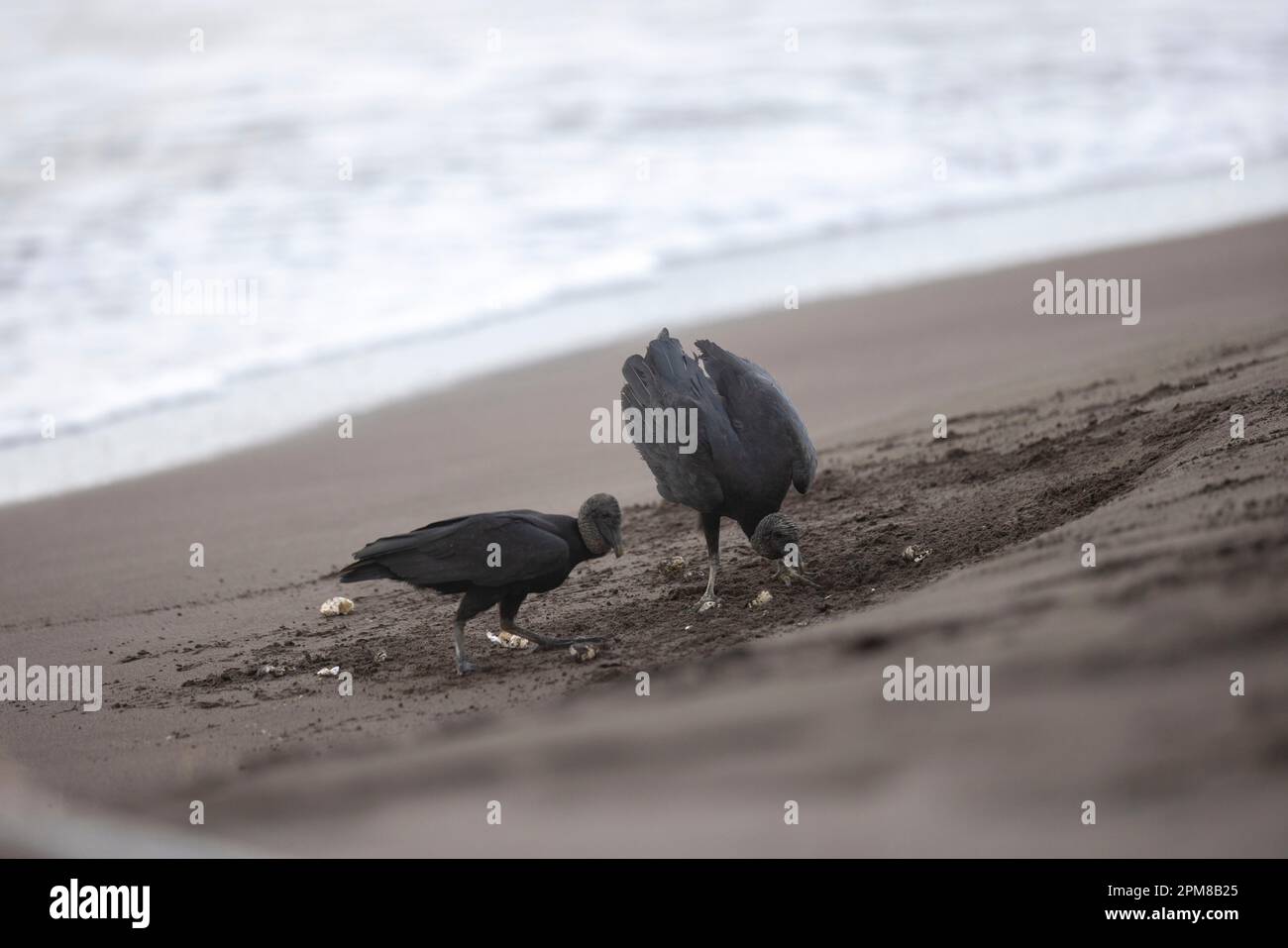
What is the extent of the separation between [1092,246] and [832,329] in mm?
3136

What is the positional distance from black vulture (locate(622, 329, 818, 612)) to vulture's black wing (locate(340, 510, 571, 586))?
2.62ft

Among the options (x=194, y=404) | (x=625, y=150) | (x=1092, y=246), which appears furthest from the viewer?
(x=625, y=150)

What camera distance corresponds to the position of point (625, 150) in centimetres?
1655

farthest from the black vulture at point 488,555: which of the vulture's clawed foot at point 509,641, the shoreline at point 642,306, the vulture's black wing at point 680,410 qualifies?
the shoreline at point 642,306

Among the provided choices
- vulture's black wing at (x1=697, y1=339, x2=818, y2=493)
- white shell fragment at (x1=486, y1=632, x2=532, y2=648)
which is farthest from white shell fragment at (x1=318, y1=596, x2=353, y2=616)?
vulture's black wing at (x1=697, y1=339, x2=818, y2=493)

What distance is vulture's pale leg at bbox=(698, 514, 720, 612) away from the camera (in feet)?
20.3

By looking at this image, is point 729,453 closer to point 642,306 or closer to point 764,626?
point 764,626

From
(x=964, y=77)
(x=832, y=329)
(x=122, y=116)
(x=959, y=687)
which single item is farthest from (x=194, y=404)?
(x=964, y=77)

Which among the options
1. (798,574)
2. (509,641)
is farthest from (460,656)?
(798,574)

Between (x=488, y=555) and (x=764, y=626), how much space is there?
1180mm

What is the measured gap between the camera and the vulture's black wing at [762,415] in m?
6.29

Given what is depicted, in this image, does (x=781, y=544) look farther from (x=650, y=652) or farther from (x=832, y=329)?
(x=832, y=329)

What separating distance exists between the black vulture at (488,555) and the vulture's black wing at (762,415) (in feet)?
2.93

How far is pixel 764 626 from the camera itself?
5715mm
